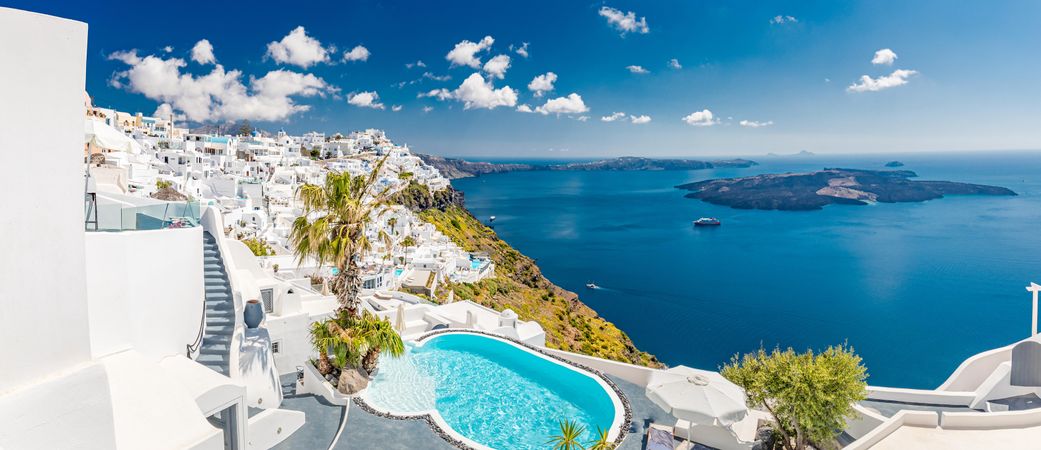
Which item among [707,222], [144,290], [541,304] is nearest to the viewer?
[144,290]

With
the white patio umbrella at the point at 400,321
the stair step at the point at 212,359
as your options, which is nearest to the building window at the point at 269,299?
the stair step at the point at 212,359

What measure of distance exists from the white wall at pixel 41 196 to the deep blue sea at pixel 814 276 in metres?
46.4

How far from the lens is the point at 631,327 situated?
55.0 metres

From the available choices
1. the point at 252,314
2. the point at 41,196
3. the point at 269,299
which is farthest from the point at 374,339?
the point at 41,196

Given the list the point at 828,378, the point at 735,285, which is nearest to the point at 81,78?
the point at 828,378

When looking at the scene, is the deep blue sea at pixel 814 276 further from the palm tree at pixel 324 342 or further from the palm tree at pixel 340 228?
the palm tree at pixel 340 228

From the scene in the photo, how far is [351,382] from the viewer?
11.0 metres

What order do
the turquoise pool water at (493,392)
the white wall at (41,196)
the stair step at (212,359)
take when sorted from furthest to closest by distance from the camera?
the turquoise pool water at (493,392) → the stair step at (212,359) → the white wall at (41,196)

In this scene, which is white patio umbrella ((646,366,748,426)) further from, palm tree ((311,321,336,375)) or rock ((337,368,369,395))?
palm tree ((311,321,336,375))

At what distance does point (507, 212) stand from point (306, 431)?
408 feet

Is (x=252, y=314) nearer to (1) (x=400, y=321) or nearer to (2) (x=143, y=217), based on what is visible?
(2) (x=143, y=217)

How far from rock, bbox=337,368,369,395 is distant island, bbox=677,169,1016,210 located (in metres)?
143

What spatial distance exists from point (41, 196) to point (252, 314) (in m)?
5.34

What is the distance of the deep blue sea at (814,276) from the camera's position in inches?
1994
